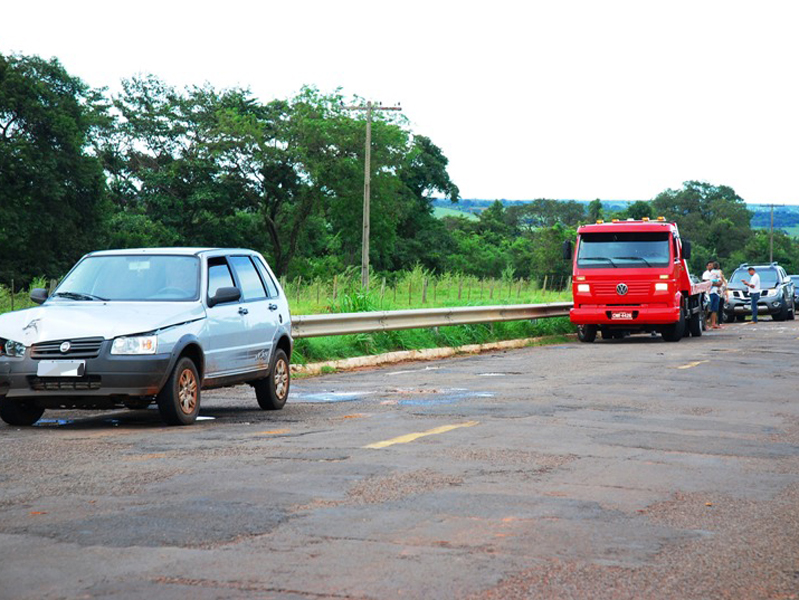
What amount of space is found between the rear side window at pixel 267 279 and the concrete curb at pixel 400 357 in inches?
182

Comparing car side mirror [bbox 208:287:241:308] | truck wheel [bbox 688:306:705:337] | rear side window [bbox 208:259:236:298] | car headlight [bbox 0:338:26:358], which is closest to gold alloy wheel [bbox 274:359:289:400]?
rear side window [bbox 208:259:236:298]

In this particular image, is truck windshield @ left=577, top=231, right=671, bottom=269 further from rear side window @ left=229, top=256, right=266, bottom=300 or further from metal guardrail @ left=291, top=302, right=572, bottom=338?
rear side window @ left=229, top=256, right=266, bottom=300

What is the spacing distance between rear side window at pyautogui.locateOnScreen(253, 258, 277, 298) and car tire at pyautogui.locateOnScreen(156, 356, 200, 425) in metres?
2.14

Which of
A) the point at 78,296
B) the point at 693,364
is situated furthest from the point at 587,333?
the point at 78,296

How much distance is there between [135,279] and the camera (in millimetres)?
12086

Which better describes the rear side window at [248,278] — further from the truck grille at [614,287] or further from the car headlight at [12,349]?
the truck grille at [614,287]

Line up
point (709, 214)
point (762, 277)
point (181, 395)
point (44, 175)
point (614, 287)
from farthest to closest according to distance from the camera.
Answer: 1. point (709, 214)
2. point (44, 175)
3. point (762, 277)
4. point (614, 287)
5. point (181, 395)

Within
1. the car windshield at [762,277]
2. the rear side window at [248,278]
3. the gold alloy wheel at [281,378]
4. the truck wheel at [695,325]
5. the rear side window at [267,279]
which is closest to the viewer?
the rear side window at [248,278]

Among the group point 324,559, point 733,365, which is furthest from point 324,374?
point 324,559

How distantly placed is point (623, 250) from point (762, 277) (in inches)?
679

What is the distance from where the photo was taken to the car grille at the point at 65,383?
35.2ft

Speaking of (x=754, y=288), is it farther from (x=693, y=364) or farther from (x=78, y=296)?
(x=78, y=296)

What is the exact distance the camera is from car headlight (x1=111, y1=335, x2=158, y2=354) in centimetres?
1079

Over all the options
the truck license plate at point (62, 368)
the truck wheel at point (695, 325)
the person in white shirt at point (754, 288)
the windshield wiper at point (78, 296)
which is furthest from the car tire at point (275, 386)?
the person in white shirt at point (754, 288)
